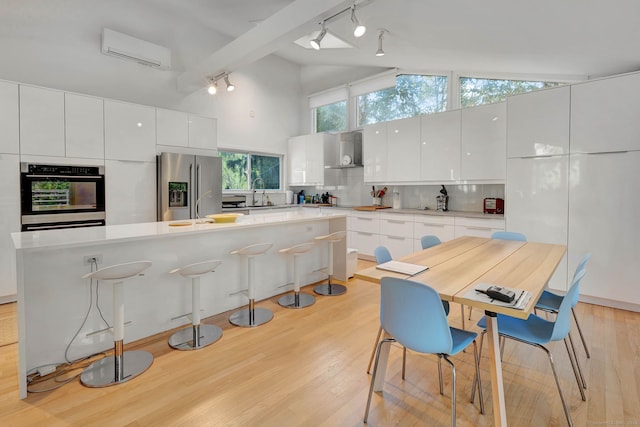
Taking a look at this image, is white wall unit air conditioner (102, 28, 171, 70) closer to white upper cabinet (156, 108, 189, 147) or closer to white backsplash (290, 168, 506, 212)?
white upper cabinet (156, 108, 189, 147)

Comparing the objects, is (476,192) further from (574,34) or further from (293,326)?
(293,326)

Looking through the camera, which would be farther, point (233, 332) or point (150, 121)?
point (150, 121)

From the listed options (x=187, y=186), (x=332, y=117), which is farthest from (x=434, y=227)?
(x=187, y=186)

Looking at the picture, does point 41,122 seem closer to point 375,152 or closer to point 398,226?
Result: point 375,152

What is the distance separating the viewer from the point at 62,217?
11.5 ft

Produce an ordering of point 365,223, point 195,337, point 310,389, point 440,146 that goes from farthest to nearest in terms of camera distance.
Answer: point 365,223, point 440,146, point 195,337, point 310,389

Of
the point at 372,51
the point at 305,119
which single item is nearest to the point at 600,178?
the point at 372,51

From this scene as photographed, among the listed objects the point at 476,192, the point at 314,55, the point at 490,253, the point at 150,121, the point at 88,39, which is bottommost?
the point at 490,253

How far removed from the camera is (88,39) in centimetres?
403

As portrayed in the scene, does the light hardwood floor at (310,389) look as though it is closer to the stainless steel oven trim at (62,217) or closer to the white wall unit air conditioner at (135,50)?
the stainless steel oven trim at (62,217)

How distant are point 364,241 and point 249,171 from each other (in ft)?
8.71

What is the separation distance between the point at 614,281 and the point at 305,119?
18.9 feet

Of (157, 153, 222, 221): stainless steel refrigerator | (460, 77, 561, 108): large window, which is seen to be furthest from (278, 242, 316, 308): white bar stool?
(460, 77, 561, 108): large window

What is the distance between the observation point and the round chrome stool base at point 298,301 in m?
3.29
